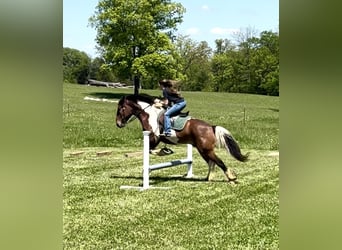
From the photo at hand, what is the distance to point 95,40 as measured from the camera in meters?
1.48

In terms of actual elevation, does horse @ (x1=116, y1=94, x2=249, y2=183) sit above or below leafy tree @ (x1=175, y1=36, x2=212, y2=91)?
below

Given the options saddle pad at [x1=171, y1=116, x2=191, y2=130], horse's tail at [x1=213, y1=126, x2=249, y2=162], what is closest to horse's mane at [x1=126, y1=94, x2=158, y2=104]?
saddle pad at [x1=171, y1=116, x2=191, y2=130]

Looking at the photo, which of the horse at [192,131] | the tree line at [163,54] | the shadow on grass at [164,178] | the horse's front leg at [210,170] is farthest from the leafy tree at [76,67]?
the horse's front leg at [210,170]

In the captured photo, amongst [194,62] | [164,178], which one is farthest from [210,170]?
[194,62]

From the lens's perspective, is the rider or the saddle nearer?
the rider

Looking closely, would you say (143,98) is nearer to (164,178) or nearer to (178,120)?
(178,120)

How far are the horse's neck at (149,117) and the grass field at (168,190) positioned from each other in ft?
0.12

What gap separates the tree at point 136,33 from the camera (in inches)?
57.9

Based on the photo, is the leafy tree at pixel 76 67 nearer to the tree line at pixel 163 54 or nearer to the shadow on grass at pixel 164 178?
the tree line at pixel 163 54

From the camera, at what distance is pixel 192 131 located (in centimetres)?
177

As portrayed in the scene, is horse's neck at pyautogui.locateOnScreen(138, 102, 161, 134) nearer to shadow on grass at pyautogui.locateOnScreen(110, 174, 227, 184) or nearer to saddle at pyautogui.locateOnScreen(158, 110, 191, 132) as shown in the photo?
saddle at pyautogui.locateOnScreen(158, 110, 191, 132)

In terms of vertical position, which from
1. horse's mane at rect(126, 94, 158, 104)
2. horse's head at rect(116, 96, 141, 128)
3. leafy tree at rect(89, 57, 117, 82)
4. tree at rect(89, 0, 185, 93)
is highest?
tree at rect(89, 0, 185, 93)

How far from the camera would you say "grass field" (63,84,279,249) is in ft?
4.76
